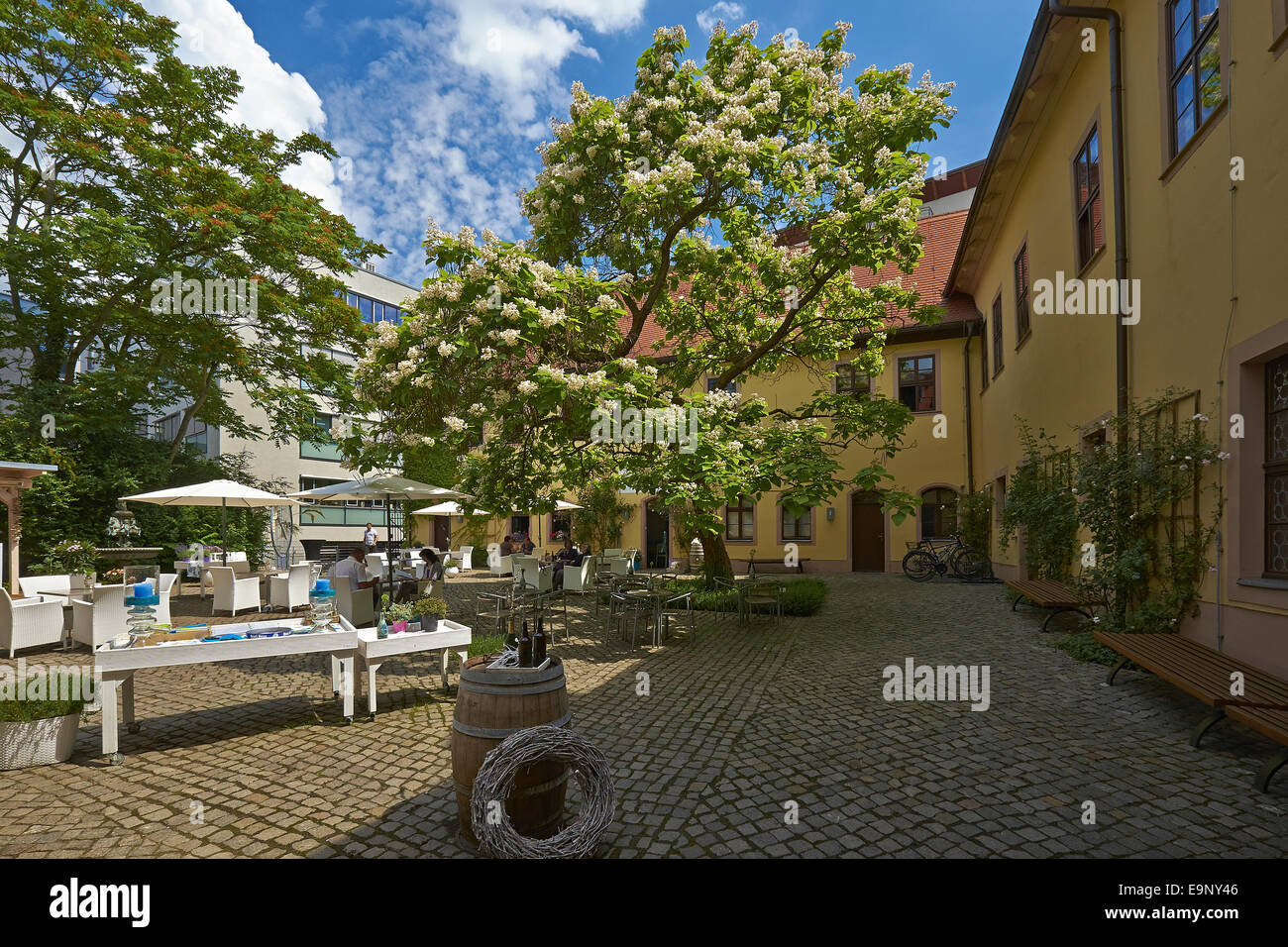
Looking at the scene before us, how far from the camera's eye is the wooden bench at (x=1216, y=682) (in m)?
3.90

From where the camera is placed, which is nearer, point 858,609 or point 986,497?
point 858,609

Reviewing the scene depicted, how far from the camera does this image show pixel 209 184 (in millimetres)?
15570

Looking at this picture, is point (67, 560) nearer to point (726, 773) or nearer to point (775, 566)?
point (726, 773)

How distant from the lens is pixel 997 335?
16000 millimetres

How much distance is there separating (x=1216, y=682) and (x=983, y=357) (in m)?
15.3

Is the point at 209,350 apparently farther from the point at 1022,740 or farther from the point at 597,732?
the point at 1022,740

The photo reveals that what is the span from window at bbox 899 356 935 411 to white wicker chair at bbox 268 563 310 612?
16.8 metres

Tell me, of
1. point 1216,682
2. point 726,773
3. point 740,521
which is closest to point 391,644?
point 726,773

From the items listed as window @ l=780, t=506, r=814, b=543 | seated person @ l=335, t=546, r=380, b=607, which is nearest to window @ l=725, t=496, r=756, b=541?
window @ l=780, t=506, r=814, b=543

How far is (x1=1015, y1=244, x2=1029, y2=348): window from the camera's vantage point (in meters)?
12.7

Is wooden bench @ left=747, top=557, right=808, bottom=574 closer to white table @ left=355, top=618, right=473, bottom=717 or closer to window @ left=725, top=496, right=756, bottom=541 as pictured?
window @ left=725, top=496, right=756, bottom=541

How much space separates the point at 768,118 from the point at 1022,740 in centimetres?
903

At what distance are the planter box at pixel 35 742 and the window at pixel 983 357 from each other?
63.2ft

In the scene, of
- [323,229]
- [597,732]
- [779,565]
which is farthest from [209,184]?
[779,565]
